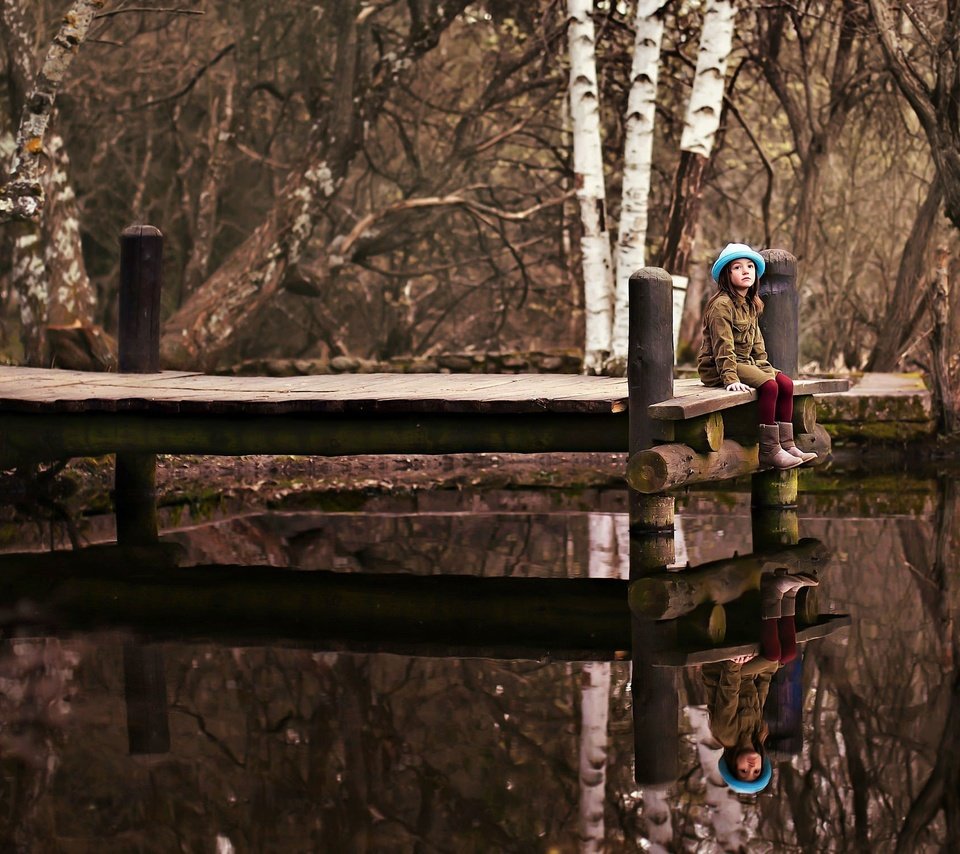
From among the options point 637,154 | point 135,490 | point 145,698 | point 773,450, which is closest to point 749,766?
point 145,698

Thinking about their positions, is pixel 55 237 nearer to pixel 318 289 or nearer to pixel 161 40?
pixel 318 289

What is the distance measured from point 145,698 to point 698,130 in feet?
28.3

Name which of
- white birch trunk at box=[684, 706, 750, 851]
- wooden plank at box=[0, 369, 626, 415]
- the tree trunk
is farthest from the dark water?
the tree trunk

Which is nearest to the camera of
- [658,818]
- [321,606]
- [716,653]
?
[658,818]

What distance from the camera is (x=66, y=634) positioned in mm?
5902

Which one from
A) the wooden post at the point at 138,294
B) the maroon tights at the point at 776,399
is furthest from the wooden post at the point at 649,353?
the wooden post at the point at 138,294

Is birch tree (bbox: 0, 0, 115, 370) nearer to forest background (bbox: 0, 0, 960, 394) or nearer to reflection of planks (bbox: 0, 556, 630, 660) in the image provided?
forest background (bbox: 0, 0, 960, 394)

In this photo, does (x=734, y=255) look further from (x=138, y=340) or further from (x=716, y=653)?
(x=138, y=340)

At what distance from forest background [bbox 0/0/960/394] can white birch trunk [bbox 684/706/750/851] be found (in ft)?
27.6

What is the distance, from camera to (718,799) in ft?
12.7

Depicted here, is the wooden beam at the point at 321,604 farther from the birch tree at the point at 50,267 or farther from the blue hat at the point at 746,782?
the birch tree at the point at 50,267

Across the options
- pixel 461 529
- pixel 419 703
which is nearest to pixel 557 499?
pixel 461 529

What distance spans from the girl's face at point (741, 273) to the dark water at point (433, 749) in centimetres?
204

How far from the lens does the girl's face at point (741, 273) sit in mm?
8172
